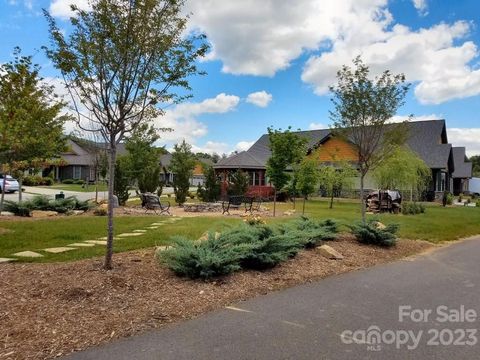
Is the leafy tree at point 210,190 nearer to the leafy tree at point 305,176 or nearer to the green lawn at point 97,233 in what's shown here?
the leafy tree at point 305,176

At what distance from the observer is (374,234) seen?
991 cm

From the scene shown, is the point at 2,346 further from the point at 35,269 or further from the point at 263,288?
the point at 263,288

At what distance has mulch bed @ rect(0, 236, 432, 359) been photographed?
4066 millimetres

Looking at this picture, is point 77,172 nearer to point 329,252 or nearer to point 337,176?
point 337,176

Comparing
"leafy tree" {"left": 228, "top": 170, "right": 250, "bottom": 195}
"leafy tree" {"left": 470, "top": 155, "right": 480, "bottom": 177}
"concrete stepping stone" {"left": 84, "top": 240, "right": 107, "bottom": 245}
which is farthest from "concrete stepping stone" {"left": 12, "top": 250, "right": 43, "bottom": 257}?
"leafy tree" {"left": 470, "top": 155, "right": 480, "bottom": 177}

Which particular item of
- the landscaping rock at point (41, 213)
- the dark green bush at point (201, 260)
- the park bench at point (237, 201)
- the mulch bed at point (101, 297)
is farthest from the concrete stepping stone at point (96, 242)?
the park bench at point (237, 201)

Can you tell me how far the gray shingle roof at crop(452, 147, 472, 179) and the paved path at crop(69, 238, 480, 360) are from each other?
4928 centimetres

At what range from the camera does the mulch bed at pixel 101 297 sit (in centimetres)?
407

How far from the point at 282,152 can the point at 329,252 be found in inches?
381

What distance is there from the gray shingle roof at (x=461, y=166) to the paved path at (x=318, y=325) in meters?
49.3

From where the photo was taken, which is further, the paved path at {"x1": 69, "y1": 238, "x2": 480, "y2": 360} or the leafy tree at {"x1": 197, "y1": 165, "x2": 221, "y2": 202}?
the leafy tree at {"x1": 197, "y1": 165, "x2": 221, "y2": 202}

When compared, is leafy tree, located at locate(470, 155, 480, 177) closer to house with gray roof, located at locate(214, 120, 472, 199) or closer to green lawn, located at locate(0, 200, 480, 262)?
house with gray roof, located at locate(214, 120, 472, 199)

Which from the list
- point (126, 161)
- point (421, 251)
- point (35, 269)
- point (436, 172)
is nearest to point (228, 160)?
point (126, 161)

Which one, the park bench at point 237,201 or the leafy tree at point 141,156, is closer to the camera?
the park bench at point 237,201
